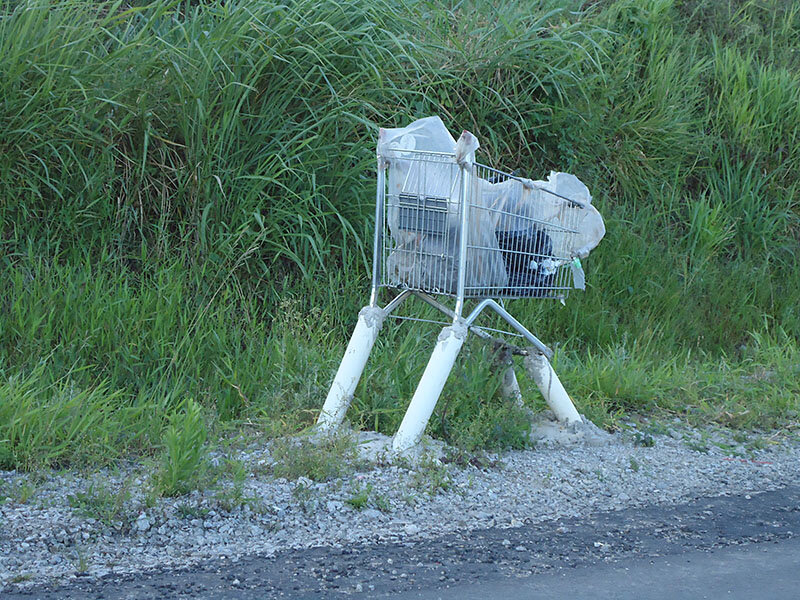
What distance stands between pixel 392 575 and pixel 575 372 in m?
3.01

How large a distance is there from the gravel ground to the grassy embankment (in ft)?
1.05

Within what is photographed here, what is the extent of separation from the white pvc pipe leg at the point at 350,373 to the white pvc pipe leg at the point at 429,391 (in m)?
0.38

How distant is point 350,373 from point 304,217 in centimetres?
196

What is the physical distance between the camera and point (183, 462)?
13.1 ft

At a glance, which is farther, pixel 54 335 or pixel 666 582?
pixel 54 335

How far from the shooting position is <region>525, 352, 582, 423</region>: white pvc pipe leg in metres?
5.18

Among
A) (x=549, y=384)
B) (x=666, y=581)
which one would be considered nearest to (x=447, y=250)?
(x=549, y=384)

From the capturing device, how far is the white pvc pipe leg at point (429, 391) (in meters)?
4.49

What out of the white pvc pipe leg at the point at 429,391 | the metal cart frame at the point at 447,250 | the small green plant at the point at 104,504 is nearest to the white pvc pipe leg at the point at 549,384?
the metal cart frame at the point at 447,250

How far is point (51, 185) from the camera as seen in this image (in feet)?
19.7

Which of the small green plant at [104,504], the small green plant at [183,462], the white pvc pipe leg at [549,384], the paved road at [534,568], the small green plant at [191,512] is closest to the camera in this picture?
the paved road at [534,568]

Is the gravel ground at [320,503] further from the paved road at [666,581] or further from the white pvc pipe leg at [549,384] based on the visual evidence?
the paved road at [666,581]

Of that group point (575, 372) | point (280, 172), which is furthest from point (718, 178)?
point (280, 172)

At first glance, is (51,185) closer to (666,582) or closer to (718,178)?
(666,582)
